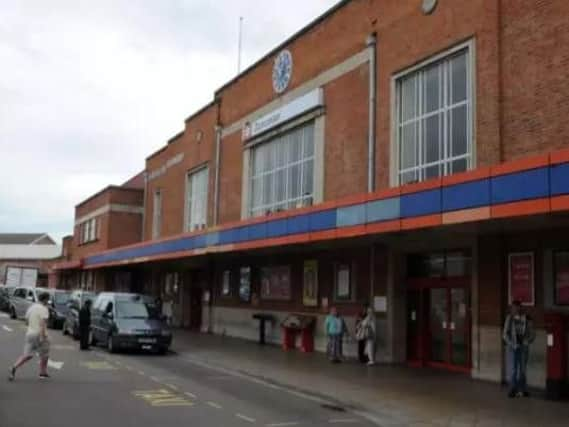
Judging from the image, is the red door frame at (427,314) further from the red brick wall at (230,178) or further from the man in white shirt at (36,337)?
the red brick wall at (230,178)

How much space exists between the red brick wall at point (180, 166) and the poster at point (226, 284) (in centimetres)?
286

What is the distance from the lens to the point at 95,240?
5553 cm

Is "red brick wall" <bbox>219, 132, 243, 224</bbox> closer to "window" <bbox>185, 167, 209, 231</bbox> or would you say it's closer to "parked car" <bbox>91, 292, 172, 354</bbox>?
"window" <bbox>185, 167, 209, 231</bbox>

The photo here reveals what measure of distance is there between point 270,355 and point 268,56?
12003mm

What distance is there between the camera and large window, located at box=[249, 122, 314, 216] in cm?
2572

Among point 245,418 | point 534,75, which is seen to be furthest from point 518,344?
point 245,418

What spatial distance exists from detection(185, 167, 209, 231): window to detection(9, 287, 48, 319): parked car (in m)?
9.31

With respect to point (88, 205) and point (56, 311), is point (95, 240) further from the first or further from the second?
point (56, 311)

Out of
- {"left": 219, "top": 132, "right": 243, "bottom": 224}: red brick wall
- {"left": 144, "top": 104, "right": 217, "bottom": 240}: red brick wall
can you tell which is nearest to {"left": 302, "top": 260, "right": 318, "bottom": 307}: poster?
{"left": 219, "top": 132, "right": 243, "bottom": 224}: red brick wall

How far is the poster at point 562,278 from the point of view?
15.0 meters

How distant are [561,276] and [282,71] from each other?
15058mm

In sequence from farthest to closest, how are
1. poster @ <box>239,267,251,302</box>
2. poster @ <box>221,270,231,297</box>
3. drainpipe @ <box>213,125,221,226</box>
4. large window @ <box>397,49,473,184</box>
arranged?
drainpipe @ <box>213,125,221,226</box>
poster @ <box>221,270,231,297</box>
poster @ <box>239,267,251,302</box>
large window @ <box>397,49,473,184</box>

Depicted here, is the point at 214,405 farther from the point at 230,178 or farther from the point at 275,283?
the point at 230,178

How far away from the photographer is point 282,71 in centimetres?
2758
